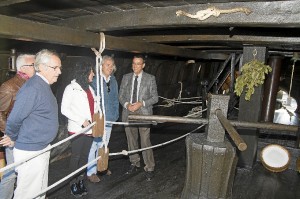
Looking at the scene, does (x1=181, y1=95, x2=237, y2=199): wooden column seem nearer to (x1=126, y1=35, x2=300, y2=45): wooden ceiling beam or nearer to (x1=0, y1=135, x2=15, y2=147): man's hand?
(x1=0, y1=135, x2=15, y2=147): man's hand

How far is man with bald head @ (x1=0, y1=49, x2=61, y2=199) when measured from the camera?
2324 mm

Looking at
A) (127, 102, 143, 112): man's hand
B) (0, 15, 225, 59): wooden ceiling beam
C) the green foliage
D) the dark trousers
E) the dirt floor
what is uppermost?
(0, 15, 225, 59): wooden ceiling beam

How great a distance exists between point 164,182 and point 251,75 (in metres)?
2.24

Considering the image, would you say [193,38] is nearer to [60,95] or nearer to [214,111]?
[214,111]

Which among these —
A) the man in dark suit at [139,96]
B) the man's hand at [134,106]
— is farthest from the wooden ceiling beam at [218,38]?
the man's hand at [134,106]

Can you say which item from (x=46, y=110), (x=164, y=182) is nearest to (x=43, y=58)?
(x=46, y=110)

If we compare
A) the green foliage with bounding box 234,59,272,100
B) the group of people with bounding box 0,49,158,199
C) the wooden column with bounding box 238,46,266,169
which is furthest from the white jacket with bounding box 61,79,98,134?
the wooden column with bounding box 238,46,266,169

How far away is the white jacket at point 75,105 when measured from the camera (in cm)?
340

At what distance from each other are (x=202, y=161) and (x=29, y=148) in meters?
1.55

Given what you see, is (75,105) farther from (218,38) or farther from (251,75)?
(251,75)

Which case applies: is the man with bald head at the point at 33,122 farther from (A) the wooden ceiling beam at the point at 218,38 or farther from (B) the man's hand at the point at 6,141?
(A) the wooden ceiling beam at the point at 218,38

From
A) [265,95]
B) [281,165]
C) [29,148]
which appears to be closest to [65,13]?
[29,148]

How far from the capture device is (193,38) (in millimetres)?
3475

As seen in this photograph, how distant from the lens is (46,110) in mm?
2449
